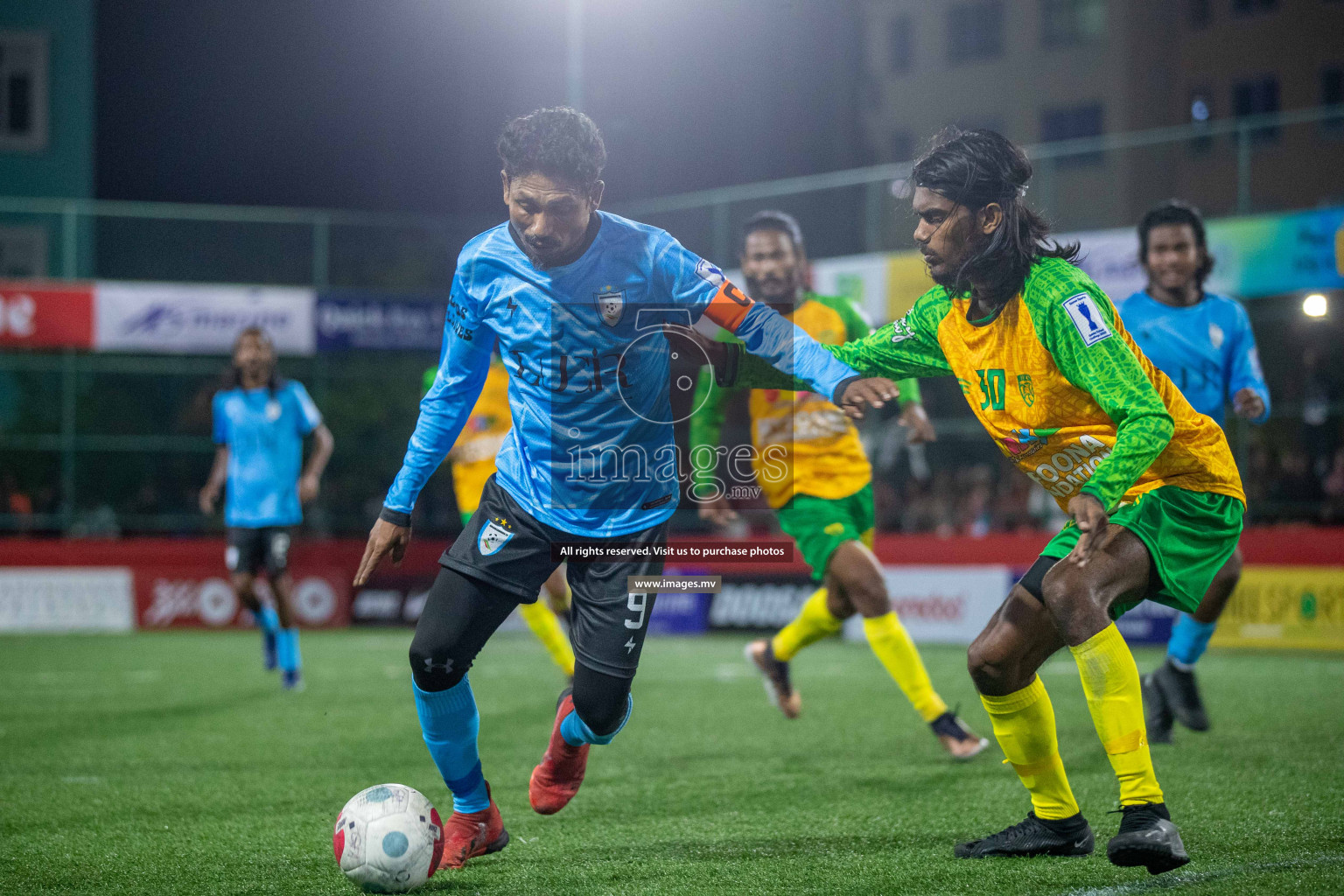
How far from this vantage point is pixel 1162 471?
12.8 feet

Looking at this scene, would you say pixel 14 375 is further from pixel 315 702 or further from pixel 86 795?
pixel 86 795

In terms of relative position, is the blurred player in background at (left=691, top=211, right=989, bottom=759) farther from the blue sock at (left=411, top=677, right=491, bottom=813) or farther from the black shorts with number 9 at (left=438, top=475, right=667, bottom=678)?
the blue sock at (left=411, top=677, right=491, bottom=813)

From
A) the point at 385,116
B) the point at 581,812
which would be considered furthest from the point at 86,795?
the point at 385,116

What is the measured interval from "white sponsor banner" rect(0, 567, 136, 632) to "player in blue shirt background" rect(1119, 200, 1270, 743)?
40.4ft

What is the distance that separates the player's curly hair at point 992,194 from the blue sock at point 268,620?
7.03 metres


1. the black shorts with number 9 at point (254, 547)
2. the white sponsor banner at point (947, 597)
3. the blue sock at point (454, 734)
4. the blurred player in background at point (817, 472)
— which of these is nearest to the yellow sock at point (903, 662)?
the blurred player in background at point (817, 472)

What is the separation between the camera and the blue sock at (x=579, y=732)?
418 cm

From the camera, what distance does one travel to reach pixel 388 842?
12.1 feet

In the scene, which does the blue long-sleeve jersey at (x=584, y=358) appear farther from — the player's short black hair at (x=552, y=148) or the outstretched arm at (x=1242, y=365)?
the outstretched arm at (x=1242, y=365)

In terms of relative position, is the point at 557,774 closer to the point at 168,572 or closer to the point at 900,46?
the point at 168,572

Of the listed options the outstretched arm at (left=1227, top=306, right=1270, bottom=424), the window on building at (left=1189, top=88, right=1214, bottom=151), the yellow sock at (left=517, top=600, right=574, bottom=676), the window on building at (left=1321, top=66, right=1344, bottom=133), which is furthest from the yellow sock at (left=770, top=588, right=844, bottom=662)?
the window on building at (left=1321, top=66, right=1344, bottom=133)

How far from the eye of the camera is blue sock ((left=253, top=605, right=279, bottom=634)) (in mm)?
9586

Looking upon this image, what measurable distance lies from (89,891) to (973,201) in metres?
3.21

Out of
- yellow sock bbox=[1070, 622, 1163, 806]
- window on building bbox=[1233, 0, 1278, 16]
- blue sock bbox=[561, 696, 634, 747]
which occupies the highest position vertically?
window on building bbox=[1233, 0, 1278, 16]
